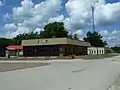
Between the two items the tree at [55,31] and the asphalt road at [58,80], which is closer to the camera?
the asphalt road at [58,80]

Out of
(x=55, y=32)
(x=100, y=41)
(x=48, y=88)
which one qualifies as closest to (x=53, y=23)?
(x=55, y=32)

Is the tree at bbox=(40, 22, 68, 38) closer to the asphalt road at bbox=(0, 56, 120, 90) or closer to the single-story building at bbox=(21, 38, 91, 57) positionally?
the single-story building at bbox=(21, 38, 91, 57)

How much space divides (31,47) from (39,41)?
3.27 metres

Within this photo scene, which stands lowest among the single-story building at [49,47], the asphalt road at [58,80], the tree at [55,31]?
the asphalt road at [58,80]

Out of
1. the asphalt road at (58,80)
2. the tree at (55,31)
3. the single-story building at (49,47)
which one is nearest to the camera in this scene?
the asphalt road at (58,80)

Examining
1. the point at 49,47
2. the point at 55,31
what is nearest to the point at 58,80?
the point at 49,47

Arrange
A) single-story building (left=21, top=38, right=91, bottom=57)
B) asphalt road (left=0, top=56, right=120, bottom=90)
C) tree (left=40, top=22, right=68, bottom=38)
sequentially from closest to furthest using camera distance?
1. asphalt road (left=0, top=56, right=120, bottom=90)
2. single-story building (left=21, top=38, right=91, bottom=57)
3. tree (left=40, top=22, right=68, bottom=38)

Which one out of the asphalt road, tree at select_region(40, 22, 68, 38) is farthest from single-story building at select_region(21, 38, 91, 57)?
the asphalt road

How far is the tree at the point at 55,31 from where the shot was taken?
134 m

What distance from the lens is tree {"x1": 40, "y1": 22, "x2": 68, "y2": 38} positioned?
134m

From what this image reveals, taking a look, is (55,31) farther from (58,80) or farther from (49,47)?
(58,80)

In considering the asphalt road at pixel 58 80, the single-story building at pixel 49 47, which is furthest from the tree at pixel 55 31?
the asphalt road at pixel 58 80

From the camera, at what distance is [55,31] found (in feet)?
442

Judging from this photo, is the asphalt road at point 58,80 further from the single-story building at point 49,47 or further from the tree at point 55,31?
the tree at point 55,31
